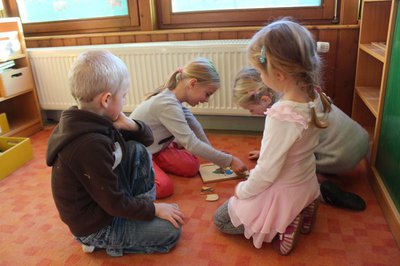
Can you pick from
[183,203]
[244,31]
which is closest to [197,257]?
[183,203]

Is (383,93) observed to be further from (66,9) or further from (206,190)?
(66,9)

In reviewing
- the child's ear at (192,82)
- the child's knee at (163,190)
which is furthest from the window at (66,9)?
the child's knee at (163,190)

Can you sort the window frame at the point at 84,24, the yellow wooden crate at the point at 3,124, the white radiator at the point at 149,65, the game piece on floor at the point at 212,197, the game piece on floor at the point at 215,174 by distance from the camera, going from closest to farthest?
the game piece on floor at the point at 212,197, the game piece on floor at the point at 215,174, the white radiator at the point at 149,65, the yellow wooden crate at the point at 3,124, the window frame at the point at 84,24

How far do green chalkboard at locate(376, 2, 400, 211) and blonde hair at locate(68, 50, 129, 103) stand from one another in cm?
106

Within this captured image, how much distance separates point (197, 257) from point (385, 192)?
810mm

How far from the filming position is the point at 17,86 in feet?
8.21

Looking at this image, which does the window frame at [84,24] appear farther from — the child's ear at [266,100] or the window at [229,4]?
the child's ear at [266,100]

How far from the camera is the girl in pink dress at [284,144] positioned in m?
1.05

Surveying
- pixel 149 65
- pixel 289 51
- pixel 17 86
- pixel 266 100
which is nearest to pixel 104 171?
pixel 289 51

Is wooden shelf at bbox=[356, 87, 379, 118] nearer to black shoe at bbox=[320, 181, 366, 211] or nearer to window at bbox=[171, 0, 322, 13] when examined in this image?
black shoe at bbox=[320, 181, 366, 211]

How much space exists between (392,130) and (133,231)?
3.53 feet

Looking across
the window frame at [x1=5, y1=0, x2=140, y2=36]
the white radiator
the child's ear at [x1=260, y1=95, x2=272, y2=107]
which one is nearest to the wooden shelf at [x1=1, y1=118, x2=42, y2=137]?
the white radiator

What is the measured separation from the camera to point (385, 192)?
4.83ft

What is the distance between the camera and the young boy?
1.09 metres
